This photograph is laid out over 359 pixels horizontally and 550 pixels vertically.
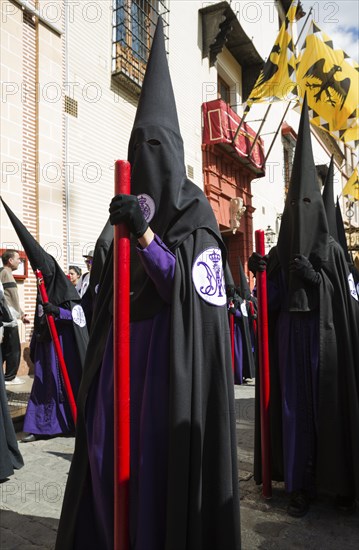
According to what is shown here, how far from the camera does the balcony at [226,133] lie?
13.9 m

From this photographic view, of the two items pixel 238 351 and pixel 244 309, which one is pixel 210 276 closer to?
pixel 238 351

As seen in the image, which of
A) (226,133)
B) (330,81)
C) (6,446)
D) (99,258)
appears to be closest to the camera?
(6,446)

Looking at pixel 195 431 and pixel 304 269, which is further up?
pixel 304 269

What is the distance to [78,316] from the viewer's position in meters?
5.14

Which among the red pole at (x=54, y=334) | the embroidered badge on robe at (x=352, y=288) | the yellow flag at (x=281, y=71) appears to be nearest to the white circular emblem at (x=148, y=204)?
the embroidered badge on robe at (x=352, y=288)

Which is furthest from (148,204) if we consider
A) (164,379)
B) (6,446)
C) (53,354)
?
(53,354)

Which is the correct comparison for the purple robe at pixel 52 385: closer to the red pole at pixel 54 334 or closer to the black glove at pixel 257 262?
the red pole at pixel 54 334

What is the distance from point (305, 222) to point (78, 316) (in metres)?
2.84

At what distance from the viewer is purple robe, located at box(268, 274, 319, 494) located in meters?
3.22

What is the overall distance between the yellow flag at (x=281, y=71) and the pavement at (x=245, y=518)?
416 inches

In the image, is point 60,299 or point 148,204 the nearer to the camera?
point 148,204

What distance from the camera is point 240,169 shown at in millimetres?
16266

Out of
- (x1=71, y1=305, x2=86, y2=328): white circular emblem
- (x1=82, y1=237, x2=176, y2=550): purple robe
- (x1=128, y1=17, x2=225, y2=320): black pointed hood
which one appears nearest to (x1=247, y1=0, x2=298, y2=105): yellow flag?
(x1=71, y1=305, x2=86, y2=328): white circular emblem

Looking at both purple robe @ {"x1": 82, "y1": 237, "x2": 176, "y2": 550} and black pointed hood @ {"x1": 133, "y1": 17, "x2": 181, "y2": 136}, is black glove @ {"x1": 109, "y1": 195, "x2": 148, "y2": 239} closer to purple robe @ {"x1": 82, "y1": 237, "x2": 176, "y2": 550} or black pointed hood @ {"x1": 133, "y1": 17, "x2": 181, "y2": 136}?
purple robe @ {"x1": 82, "y1": 237, "x2": 176, "y2": 550}
